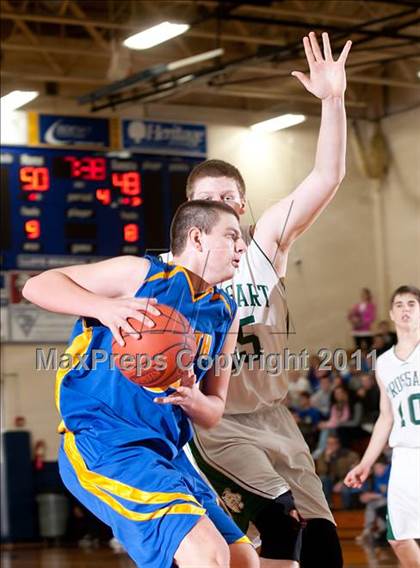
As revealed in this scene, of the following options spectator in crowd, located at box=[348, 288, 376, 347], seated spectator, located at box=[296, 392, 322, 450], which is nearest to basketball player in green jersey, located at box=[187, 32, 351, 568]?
seated spectator, located at box=[296, 392, 322, 450]

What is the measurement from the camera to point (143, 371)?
2.84 meters

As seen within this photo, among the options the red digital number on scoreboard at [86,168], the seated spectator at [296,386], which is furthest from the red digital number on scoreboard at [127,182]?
the seated spectator at [296,386]

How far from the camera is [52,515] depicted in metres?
12.4

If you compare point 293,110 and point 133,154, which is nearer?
point 133,154

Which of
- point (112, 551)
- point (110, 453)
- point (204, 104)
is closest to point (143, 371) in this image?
point (110, 453)

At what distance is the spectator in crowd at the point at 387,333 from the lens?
11.6 meters

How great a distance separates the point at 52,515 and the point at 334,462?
11.4ft

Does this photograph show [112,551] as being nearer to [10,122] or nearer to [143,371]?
[10,122]

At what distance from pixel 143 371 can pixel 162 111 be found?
11722 millimetres

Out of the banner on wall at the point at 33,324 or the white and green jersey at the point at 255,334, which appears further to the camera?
the banner on wall at the point at 33,324

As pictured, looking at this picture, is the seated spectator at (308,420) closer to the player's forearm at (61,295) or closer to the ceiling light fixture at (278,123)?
the ceiling light fixture at (278,123)

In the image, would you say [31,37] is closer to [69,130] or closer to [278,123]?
[69,130]

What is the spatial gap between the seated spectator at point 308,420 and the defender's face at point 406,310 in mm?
5566

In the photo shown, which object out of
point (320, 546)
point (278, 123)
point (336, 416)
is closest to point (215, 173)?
point (320, 546)
